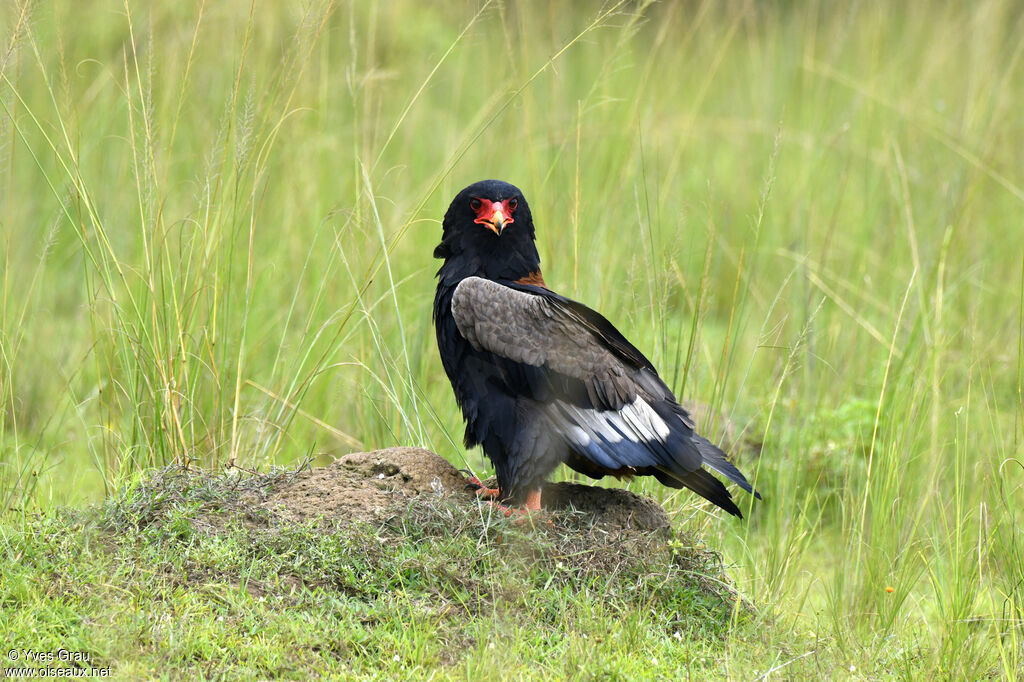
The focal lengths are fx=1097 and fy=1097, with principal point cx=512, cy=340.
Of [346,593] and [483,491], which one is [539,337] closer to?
[483,491]

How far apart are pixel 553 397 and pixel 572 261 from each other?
1.74 meters

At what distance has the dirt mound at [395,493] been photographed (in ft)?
11.9

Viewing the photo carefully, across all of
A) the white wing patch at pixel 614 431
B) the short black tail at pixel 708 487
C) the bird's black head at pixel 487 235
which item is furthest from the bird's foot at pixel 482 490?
the bird's black head at pixel 487 235

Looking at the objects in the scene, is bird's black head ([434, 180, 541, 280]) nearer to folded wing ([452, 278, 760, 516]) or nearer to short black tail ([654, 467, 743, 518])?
folded wing ([452, 278, 760, 516])

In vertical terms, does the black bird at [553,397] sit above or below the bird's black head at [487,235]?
below

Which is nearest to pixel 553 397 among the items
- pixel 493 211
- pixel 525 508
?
pixel 525 508

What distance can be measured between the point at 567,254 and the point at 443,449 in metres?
1.33

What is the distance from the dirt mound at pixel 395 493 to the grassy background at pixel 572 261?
0.43 meters

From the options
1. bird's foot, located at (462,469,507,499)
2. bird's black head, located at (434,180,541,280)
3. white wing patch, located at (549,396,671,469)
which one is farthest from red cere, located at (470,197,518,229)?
bird's foot, located at (462,469,507,499)

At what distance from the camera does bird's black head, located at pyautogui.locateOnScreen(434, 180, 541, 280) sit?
411 cm

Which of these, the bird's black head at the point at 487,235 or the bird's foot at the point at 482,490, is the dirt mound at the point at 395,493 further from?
the bird's black head at the point at 487,235

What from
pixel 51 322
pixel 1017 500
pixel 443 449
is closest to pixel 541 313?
pixel 443 449

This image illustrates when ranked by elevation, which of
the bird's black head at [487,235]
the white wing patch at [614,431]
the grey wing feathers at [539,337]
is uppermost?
the bird's black head at [487,235]

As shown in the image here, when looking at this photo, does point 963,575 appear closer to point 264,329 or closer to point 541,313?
point 541,313
